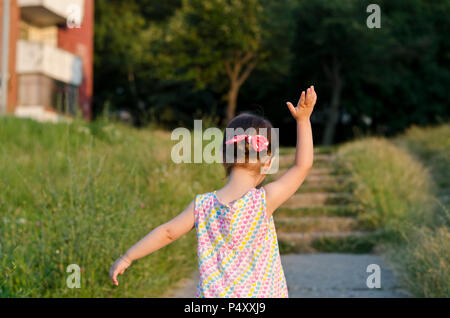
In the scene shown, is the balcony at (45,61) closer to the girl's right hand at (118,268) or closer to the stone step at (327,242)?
the stone step at (327,242)

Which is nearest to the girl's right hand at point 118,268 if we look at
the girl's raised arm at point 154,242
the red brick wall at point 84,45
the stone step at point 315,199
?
the girl's raised arm at point 154,242

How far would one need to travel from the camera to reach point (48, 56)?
18797mm

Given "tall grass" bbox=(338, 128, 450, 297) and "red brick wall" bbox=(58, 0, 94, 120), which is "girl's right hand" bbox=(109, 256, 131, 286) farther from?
"red brick wall" bbox=(58, 0, 94, 120)

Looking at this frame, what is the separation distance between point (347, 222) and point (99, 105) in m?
21.8

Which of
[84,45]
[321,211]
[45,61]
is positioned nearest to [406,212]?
[321,211]

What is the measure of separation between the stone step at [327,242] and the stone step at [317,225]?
0.32 m

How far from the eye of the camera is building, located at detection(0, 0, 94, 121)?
18.1 metres

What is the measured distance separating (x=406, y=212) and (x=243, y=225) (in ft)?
16.8

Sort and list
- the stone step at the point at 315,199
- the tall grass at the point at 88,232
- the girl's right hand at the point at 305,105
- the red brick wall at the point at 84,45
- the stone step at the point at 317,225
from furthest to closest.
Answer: the red brick wall at the point at 84,45
the stone step at the point at 315,199
the stone step at the point at 317,225
the tall grass at the point at 88,232
the girl's right hand at the point at 305,105

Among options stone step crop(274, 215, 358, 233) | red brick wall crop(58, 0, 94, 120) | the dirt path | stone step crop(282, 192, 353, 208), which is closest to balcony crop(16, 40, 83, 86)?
red brick wall crop(58, 0, 94, 120)

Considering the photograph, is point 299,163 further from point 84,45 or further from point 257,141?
point 84,45

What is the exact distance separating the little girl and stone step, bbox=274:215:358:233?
16.0 feet

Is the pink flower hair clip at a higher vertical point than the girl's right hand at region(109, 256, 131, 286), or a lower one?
higher

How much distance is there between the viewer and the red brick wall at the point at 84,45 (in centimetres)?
2111
